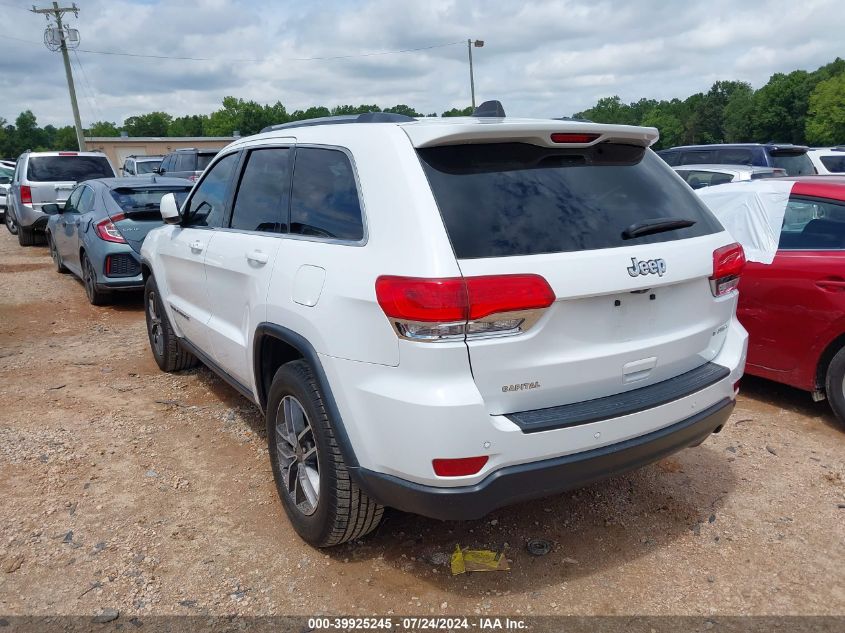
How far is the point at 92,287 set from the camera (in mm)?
8430

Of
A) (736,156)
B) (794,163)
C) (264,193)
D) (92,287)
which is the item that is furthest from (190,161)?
(264,193)

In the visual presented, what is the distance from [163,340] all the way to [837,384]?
4956 mm

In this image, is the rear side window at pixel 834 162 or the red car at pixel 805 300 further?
the rear side window at pixel 834 162

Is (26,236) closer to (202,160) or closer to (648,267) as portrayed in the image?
(202,160)

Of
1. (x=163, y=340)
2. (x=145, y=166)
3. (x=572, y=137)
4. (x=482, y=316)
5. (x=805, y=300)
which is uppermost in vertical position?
(x=145, y=166)

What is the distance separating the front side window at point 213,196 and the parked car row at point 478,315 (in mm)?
883

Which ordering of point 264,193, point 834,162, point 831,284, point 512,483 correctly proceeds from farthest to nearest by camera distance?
point 834,162 < point 831,284 < point 264,193 < point 512,483

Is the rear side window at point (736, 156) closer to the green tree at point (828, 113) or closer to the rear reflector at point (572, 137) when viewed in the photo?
the rear reflector at point (572, 137)

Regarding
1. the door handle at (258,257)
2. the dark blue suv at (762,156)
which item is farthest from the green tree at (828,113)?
the door handle at (258,257)

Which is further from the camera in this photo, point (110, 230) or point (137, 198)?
point (137, 198)

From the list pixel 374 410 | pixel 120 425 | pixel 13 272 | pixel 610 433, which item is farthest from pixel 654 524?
pixel 13 272

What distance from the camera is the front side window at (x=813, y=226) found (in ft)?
14.4

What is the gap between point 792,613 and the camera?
2.67 m

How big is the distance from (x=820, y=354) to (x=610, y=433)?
103 inches
